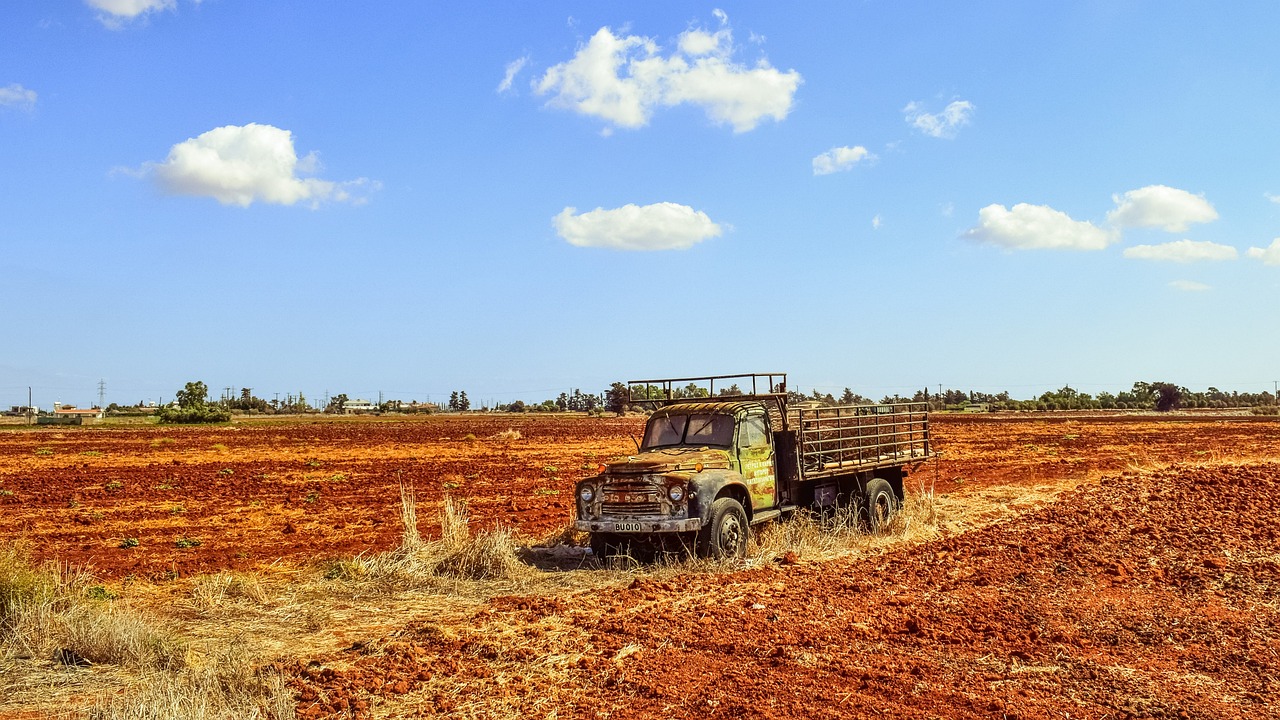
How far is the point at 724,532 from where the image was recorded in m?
12.1

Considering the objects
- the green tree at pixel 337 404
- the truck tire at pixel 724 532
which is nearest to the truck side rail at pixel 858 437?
the truck tire at pixel 724 532

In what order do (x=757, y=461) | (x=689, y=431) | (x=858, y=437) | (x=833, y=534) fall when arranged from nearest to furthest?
(x=757, y=461), (x=689, y=431), (x=833, y=534), (x=858, y=437)

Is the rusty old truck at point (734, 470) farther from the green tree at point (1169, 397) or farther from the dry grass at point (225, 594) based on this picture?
the green tree at point (1169, 397)

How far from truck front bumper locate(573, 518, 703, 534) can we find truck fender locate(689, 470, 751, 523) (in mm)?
147

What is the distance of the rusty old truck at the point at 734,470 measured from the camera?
11.9 meters

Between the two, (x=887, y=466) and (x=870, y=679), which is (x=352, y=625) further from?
(x=887, y=466)

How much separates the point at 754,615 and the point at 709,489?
2880 millimetres

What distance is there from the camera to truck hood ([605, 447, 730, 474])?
1212 cm

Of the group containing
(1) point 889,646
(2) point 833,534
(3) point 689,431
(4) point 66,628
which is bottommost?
(1) point 889,646

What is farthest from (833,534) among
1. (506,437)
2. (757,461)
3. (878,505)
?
(506,437)

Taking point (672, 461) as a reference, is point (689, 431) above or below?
above

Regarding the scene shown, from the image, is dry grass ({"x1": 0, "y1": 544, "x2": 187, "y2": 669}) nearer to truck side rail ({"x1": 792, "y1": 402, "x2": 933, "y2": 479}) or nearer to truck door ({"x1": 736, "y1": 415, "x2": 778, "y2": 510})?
truck door ({"x1": 736, "y1": 415, "x2": 778, "y2": 510})

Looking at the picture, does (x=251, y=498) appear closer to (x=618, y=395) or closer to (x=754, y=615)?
(x=618, y=395)

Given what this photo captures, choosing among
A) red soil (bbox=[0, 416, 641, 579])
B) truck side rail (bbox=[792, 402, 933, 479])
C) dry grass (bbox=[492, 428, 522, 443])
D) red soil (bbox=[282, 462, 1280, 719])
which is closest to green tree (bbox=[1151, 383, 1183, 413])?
dry grass (bbox=[492, 428, 522, 443])
